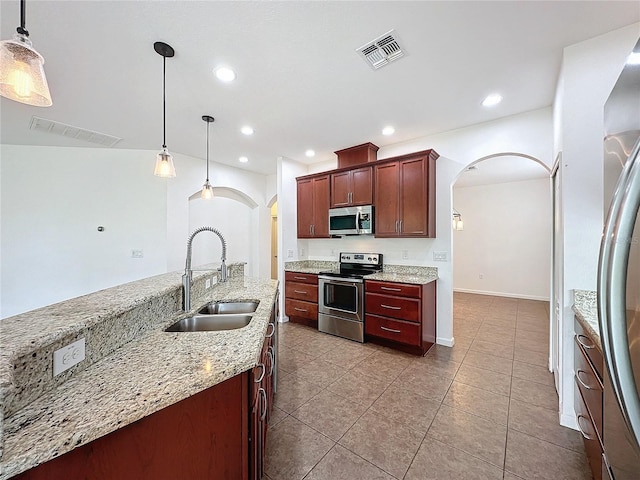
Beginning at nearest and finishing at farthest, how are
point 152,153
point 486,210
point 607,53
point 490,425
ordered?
point 607,53 → point 490,425 → point 152,153 → point 486,210

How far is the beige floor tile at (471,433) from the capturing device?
1.65 metres

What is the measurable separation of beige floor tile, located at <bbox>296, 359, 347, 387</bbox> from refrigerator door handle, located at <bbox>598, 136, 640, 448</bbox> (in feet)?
6.94

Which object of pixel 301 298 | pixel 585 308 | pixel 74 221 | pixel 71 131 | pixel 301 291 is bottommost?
pixel 301 298

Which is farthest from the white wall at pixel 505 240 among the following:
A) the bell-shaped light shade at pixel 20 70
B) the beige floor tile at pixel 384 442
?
the bell-shaped light shade at pixel 20 70

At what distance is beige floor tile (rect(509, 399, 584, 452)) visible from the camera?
1.74 m

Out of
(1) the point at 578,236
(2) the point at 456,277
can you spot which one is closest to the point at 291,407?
(1) the point at 578,236

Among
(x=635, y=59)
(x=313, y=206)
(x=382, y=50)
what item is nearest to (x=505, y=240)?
(x=313, y=206)

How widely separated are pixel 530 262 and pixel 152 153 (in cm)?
783

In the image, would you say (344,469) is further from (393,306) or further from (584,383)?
(393,306)

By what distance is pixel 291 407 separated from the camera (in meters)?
2.10

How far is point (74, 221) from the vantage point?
383cm

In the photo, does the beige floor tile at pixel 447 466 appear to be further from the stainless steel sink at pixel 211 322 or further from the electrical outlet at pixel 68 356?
the electrical outlet at pixel 68 356

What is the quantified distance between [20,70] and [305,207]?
11.6ft

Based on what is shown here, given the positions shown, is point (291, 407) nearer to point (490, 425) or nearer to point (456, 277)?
point (490, 425)
